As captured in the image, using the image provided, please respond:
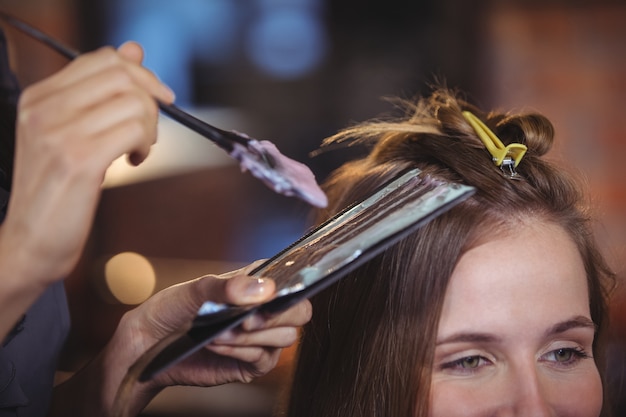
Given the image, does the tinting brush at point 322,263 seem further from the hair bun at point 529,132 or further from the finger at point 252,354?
the hair bun at point 529,132

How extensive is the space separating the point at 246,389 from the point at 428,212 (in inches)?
91.9

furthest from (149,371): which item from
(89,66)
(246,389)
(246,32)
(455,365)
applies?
(246,32)

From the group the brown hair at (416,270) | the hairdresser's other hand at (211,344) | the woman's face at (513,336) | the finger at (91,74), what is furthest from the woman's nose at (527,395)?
the finger at (91,74)

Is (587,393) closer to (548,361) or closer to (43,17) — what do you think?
(548,361)

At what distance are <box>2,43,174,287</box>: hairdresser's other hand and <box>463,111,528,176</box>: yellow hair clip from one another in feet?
2.11

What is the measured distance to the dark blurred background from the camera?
308cm

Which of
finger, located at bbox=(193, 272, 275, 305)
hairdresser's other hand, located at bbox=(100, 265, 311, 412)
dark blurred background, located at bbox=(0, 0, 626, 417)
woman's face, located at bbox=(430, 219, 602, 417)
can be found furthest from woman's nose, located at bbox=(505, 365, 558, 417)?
dark blurred background, located at bbox=(0, 0, 626, 417)

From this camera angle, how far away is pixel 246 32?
3.64m

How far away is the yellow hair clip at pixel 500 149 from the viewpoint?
1088mm

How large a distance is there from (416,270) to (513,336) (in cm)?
17

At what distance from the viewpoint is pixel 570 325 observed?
103cm

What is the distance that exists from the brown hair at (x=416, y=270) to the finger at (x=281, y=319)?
0.21 m

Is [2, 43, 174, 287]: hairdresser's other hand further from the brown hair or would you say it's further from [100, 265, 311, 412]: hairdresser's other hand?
the brown hair

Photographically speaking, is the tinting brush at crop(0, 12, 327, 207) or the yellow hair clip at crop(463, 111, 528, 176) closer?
the tinting brush at crop(0, 12, 327, 207)
